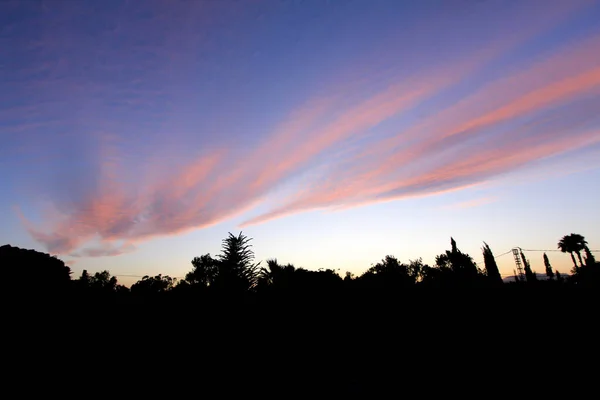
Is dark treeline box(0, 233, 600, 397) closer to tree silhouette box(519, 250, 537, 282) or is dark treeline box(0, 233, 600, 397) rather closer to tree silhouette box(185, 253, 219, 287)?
tree silhouette box(519, 250, 537, 282)

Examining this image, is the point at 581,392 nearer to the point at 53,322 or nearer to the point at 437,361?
the point at 437,361

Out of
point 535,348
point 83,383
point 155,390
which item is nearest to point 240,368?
point 155,390

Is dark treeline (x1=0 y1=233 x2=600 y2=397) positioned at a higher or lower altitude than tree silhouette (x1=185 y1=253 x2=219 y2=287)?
lower

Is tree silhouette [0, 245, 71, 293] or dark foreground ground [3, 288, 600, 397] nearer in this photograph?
dark foreground ground [3, 288, 600, 397]

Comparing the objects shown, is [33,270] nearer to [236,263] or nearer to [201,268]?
[236,263]

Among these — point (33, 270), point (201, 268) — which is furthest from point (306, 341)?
point (201, 268)

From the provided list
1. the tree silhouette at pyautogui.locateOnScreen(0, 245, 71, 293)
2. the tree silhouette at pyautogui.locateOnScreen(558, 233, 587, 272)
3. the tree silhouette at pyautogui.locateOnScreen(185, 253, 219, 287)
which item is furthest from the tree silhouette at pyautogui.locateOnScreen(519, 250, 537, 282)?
the tree silhouette at pyautogui.locateOnScreen(185, 253, 219, 287)

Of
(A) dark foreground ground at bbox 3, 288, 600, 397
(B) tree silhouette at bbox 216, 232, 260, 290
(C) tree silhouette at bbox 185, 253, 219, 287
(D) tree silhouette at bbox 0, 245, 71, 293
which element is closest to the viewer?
(A) dark foreground ground at bbox 3, 288, 600, 397

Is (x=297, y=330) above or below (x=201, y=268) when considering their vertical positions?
below

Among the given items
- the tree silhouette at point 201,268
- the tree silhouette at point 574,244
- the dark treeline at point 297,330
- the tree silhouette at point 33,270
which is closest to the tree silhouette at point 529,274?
the dark treeline at point 297,330

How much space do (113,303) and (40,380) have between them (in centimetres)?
216

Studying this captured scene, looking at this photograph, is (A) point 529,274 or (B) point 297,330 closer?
(B) point 297,330

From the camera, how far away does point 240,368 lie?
7.98m

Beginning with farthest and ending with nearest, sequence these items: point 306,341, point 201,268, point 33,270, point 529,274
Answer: point 201,268
point 529,274
point 33,270
point 306,341
